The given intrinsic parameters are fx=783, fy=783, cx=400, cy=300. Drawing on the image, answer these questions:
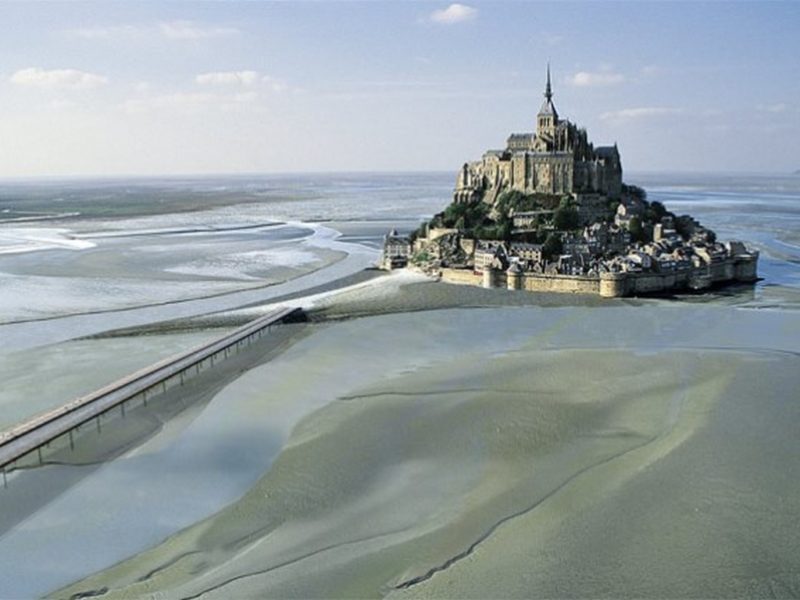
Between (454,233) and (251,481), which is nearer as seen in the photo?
(251,481)

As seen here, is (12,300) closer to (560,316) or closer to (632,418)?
(560,316)

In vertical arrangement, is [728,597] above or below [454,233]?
below

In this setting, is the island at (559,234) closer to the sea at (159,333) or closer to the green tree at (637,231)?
the green tree at (637,231)

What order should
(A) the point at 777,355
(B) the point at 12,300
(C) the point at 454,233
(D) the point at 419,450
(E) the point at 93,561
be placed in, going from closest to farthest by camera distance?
1. (E) the point at 93,561
2. (D) the point at 419,450
3. (A) the point at 777,355
4. (B) the point at 12,300
5. (C) the point at 454,233

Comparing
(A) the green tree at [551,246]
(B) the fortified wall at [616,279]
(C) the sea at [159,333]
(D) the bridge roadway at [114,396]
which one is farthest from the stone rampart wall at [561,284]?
(D) the bridge roadway at [114,396]

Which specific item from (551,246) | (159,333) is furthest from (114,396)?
(551,246)

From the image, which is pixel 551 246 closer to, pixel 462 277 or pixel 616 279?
pixel 462 277

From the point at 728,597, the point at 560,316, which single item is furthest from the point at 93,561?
the point at 560,316
